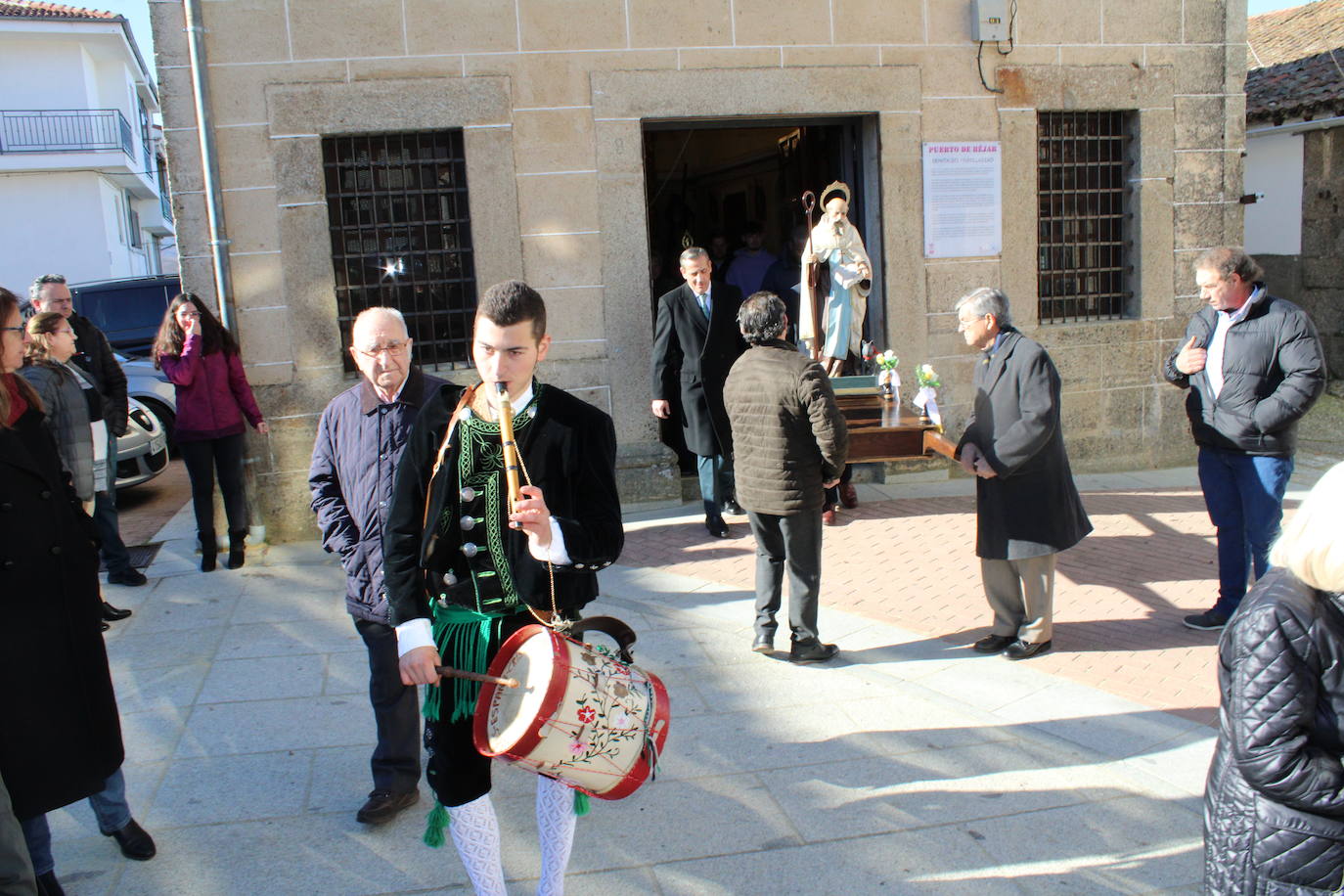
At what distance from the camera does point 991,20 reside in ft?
27.7

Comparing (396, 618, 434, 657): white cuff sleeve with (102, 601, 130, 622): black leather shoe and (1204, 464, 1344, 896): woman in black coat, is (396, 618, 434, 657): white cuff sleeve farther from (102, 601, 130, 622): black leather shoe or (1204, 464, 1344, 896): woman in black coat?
(102, 601, 130, 622): black leather shoe

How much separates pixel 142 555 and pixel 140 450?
2.64 m

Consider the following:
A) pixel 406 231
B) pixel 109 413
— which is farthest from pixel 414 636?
pixel 406 231

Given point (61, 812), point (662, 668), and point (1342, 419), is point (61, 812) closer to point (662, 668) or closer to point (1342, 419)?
point (662, 668)

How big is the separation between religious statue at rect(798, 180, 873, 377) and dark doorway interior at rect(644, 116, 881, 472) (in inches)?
46.7

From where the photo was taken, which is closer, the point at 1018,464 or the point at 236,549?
the point at 1018,464

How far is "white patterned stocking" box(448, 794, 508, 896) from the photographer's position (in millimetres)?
3002

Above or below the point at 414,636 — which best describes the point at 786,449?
above

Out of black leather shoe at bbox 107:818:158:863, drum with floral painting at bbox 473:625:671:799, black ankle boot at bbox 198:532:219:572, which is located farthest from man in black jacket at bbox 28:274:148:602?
drum with floral painting at bbox 473:625:671:799

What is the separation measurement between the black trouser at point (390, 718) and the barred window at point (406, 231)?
15.2ft

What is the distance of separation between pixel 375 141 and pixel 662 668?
4774 mm

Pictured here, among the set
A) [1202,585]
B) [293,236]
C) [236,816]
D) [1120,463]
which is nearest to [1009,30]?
[1120,463]

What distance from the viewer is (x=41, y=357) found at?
5.83 meters

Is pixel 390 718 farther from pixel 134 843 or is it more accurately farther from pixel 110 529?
pixel 110 529
